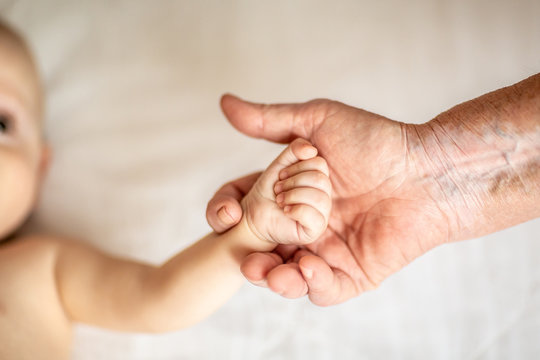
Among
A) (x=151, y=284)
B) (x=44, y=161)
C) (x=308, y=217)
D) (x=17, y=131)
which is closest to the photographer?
(x=308, y=217)

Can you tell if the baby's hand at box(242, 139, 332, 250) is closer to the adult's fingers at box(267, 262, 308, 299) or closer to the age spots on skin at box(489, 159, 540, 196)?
the adult's fingers at box(267, 262, 308, 299)

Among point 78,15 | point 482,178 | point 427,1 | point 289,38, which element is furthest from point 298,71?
point 78,15

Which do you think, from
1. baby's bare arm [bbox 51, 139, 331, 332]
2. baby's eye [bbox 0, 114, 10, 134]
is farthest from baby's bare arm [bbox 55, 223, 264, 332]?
baby's eye [bbox 0, 114, 10, 134]

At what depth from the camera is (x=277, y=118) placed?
3.03 feet

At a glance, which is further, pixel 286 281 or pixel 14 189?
pixel 14 189

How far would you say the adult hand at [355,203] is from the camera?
87 centimetres

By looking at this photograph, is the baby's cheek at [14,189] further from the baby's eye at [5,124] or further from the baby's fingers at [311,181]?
the baby's fingers at [311,181]

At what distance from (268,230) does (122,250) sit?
64 cm

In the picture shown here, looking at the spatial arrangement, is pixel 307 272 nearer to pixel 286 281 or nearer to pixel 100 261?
pixel 286 281

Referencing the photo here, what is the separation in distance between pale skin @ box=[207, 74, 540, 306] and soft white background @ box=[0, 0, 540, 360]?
239 mm

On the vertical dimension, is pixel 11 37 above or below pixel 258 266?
above

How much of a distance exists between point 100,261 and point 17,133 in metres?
0.43

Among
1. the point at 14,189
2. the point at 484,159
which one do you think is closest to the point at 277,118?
the point at 484,159

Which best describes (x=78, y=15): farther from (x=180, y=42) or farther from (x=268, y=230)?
(x=268, y=230)
